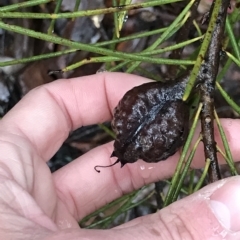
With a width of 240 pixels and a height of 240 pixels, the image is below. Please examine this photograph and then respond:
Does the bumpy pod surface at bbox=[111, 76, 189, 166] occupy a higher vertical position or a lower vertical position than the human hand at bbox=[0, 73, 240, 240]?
higher

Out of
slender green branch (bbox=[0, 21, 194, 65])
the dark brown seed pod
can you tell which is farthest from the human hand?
slender green branch (bbox=[0, 21, 194, 65])

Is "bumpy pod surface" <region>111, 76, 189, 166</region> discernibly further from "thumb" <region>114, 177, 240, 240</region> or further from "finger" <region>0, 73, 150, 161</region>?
"finger" <region>0, 73, 150, 161</region>

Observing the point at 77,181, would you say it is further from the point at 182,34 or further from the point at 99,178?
the point at 182,34

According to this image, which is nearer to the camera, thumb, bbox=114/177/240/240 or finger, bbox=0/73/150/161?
thumb, bbox=114/177/240/240

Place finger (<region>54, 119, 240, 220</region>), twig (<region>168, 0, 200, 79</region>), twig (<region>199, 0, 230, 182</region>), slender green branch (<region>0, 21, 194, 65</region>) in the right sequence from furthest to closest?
finger (<region>54, 119, 240, 220</region>) → twig (<region>168, 0, 200, 79</region>) → twig (<region>199, 0, 230, 182</region>) → slender green branch (<region>0, 21, 194, 65</region>)

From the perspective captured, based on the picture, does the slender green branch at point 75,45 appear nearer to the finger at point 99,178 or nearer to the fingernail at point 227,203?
the fingernail at point 227,203

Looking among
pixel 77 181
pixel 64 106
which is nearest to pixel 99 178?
pixel 77 181
